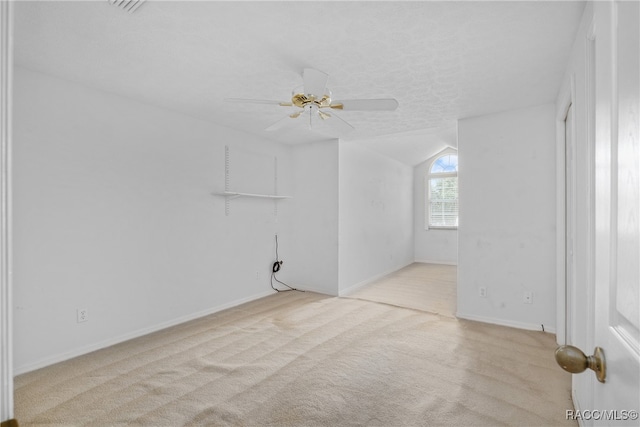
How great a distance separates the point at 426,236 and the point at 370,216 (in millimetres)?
2626

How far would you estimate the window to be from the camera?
720cm

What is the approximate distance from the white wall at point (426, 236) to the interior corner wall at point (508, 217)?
3.70 m

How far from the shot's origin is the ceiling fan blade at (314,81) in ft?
6.48

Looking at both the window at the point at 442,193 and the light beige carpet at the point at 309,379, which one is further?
the window at the point at 442,193

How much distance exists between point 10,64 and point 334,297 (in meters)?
4.10

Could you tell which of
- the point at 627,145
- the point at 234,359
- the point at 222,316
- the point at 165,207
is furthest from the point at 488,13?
the point at 222,316

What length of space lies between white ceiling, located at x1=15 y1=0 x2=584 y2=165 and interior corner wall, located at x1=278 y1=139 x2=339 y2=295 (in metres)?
1.83

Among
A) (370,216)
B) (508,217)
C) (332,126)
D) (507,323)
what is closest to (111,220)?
(332,126)

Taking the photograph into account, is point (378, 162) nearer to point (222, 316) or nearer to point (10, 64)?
point (222, 316)

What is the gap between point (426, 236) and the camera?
7.40 m

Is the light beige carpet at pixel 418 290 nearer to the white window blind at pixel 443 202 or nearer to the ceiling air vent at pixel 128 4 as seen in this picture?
the white window blind at pixel 443 202

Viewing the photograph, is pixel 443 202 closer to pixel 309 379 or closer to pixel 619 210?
pixel 309 379

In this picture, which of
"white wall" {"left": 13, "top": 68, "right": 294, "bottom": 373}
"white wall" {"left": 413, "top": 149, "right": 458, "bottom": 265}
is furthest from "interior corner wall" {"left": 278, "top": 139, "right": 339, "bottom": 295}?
"white wall" {"left": 413, "top": 149, "right": 458, "bottom": 265}

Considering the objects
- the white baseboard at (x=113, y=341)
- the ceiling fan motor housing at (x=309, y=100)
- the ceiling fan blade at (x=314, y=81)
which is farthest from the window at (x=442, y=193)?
the ceiling fan blade at (x=314, y=81)
